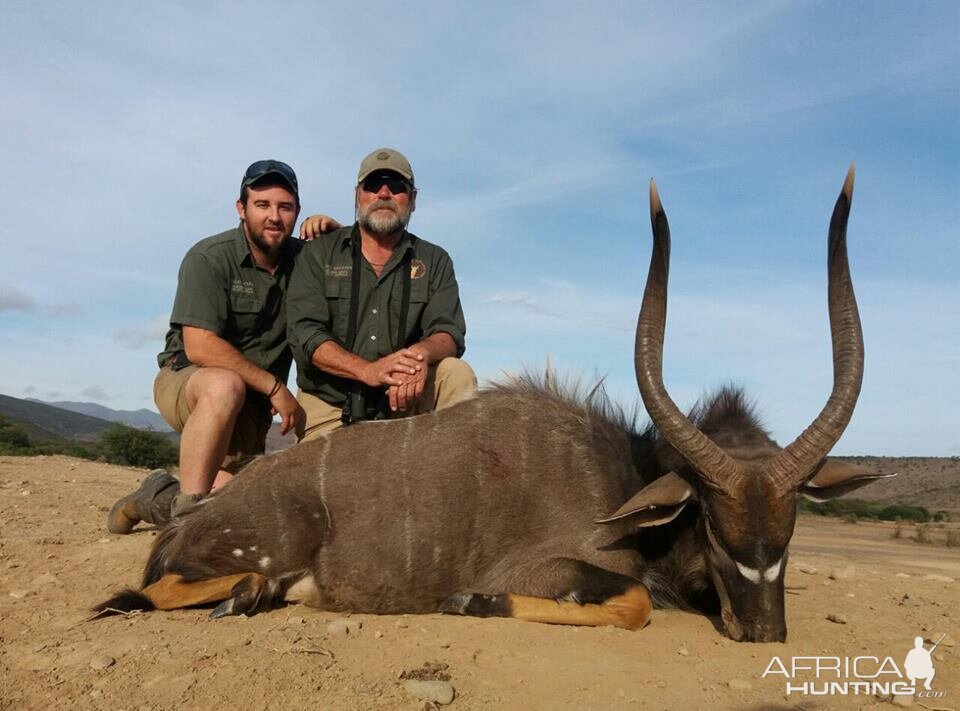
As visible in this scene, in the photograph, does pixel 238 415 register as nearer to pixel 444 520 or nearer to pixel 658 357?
pixel 444 520

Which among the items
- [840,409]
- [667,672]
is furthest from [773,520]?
[667,672]

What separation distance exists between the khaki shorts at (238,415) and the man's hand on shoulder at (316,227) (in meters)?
1.28

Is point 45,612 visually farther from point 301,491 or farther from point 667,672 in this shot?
point 667,672

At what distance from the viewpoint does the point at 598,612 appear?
165 inches

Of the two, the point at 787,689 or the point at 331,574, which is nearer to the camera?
the point at 787,689

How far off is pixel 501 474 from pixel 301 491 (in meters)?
1.13

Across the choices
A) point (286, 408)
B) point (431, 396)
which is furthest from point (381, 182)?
point (286, 408)

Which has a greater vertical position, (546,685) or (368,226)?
(368,226)

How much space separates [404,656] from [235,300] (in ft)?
11.3

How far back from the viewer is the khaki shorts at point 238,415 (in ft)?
20.0

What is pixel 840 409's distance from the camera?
4203 millimetres

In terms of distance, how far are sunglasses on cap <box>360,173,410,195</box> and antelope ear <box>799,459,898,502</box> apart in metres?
3.59

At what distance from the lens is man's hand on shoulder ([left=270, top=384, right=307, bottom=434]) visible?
6039 mm

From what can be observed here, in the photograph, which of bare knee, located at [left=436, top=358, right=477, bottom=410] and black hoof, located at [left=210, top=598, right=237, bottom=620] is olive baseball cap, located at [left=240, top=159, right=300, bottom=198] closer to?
bare knee, located at [left=436, top=358, right=477, bottom=410]
